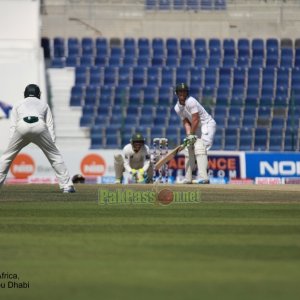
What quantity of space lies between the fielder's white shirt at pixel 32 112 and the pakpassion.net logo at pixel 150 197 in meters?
1.21

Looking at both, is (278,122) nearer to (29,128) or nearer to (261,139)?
(261,139)

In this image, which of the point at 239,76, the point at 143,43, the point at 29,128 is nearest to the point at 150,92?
the point at 143,43

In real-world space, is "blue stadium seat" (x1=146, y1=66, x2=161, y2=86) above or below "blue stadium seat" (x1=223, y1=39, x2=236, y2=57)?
below

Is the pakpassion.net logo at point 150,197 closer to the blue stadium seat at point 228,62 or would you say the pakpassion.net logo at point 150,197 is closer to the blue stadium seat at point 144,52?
the blue stadium seat at point 228,62

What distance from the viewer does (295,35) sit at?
34594 millimetres

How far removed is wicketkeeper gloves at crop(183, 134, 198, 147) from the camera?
19.9 meters

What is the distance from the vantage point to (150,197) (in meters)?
15.0

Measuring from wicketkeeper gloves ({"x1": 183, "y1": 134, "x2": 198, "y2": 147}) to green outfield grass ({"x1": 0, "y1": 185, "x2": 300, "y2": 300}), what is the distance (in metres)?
6.83

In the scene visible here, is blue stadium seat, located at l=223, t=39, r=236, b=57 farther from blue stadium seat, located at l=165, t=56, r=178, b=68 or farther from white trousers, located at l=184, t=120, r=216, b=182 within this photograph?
white trousers, located at l=184, t=120, r=216, b=182

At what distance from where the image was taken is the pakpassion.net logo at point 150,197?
14.2m

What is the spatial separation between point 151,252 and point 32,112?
302 inches

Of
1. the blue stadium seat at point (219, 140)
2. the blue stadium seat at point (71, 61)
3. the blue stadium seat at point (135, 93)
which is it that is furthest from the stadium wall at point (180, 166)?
the blue stadium seat at point (71, 61)

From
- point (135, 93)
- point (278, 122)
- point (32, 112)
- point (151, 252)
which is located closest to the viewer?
point (151, 252)

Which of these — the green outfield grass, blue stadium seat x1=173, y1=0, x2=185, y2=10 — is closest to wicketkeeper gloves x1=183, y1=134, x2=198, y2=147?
the green outfield grass
